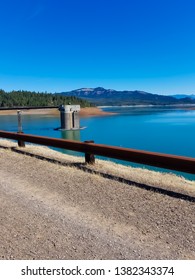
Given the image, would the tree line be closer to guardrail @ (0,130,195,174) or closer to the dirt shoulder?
guardrail @ (0,130,195,174)

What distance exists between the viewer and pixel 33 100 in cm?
16575

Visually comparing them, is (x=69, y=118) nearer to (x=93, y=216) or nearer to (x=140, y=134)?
(x=140, y=134)

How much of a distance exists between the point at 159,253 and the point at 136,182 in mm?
3024

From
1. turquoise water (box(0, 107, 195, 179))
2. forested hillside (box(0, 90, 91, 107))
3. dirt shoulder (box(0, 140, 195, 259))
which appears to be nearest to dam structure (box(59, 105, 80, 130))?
turquoise water (box(0, 107, 195, 179))

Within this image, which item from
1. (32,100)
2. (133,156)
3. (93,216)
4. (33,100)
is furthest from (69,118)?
(33,100)

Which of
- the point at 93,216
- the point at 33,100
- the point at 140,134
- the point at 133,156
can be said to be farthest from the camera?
the point at 33,100

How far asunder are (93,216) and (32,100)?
164472 mm

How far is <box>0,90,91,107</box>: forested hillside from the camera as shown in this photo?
157 metres

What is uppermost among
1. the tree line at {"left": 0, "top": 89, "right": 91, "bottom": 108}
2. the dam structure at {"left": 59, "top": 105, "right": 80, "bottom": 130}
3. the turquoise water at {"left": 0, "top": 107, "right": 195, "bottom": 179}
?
the tree line at {"left": 0, "top": 89, "right": 91, "bottom": 108}

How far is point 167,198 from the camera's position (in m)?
5.79

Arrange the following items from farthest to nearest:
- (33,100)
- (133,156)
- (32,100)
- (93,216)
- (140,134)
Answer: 1. (33,100)
2. (32,100)
3. (140,134)
4. (133,156)
5. (93,216)

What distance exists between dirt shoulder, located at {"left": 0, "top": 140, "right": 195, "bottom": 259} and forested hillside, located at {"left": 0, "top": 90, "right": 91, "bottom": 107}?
14760 centimetres
